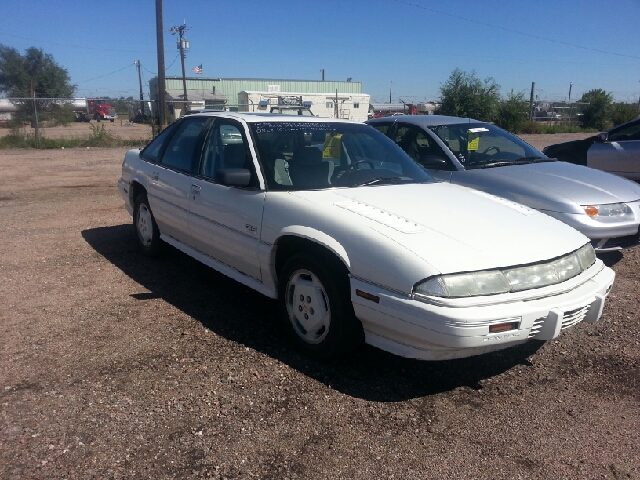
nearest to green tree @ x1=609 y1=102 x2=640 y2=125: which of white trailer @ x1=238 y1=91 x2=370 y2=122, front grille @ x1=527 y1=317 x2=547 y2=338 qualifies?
white trailer @ x1=238 y1=91 x2=370 y2=122

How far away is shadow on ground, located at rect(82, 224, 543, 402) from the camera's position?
350cm

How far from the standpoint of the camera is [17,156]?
711 inches

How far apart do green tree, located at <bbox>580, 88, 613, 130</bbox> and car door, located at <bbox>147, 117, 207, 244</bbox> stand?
3622 cm

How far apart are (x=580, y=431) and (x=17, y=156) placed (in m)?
19.0

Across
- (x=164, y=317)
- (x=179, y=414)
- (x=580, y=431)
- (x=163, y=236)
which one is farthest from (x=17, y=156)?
A: (x=580, y=431)

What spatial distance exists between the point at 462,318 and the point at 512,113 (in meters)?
31.3

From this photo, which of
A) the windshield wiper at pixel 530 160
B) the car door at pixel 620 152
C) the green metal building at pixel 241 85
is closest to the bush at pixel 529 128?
the car door at pixel 620 152

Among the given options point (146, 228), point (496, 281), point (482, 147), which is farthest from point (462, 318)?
point (482, 147)

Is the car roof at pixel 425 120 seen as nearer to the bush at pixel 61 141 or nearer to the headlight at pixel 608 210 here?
the headlight at pixel 608 210

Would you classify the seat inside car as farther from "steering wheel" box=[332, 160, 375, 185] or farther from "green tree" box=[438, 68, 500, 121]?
"green tree" box=[438, 68, 500, 121]

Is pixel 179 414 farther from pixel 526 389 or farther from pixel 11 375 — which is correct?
pixel 526 389

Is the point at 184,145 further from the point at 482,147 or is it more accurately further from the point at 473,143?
the point at 482,147

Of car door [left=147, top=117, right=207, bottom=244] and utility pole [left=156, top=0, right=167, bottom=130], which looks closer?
car door [left=147, top=117, right=207, bottom=244]

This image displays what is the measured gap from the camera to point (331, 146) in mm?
4555
